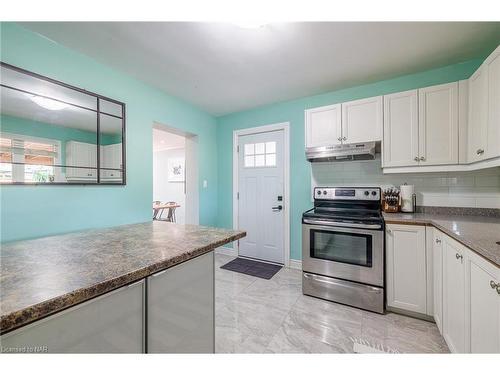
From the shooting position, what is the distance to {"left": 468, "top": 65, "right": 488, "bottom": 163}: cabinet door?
1.60 meters

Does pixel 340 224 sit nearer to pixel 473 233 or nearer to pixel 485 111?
pixel 473 233

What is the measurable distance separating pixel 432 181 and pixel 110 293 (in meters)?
2.90

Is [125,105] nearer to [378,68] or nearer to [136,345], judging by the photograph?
[136,345]

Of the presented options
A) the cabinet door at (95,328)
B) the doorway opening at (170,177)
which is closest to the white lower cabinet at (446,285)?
the cabinet door at (95,328)

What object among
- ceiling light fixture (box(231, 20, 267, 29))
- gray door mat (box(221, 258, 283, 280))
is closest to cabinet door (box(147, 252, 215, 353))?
ceiling light fixture (box(231, 20, 267, 29))

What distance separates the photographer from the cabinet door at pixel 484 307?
35.5 inches

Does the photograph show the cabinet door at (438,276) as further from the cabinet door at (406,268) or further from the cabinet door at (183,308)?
the cabinet door at (183,308)

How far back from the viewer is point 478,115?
5.57 ft

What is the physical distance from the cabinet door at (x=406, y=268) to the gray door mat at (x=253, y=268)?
1369mm

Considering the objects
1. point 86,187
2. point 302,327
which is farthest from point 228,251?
point 86,187

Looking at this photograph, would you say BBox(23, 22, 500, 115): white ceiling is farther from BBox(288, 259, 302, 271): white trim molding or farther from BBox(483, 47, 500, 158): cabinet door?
BBox(288, 259, 302, 271): white trim molding

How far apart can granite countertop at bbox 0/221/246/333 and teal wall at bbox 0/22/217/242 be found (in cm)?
40

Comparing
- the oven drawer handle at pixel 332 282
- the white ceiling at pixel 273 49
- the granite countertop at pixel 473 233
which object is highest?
the white ceiling at pixel 273 49

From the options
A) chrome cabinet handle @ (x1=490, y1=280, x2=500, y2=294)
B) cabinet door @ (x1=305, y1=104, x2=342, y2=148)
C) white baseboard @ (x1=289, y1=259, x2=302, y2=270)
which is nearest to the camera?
chrome cabinet handle @ (x1=490, y1=280, x2=500, y2=294)
